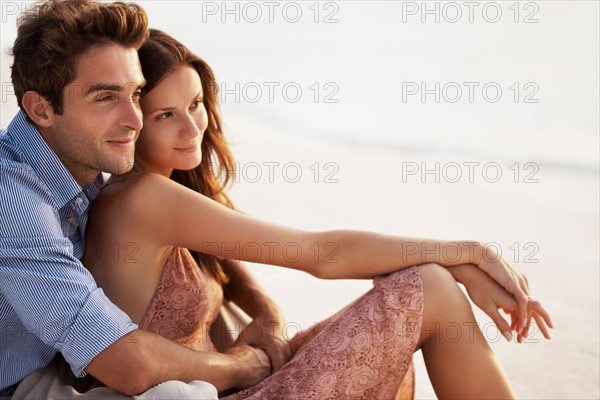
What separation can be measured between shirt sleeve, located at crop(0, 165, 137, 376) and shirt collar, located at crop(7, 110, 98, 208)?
4.3 inches

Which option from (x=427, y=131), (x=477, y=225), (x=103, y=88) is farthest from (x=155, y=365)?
(x=427, y=131)

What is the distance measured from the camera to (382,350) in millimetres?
2098

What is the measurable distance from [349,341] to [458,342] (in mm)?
265

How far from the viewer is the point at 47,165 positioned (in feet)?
6.40

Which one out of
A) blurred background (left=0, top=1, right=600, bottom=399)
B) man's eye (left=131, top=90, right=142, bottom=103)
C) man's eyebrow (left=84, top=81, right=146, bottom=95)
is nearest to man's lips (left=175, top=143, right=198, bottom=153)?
man's eye (left=131, top=90, right=142, bottom=103)

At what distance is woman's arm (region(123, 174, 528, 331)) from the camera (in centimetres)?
213

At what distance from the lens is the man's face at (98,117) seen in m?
2.03

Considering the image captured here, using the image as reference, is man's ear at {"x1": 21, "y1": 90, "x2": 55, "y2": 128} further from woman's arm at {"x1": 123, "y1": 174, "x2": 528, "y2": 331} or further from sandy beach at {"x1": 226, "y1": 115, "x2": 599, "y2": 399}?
sandy beach at {"x1": 226, "y1": 115, "x2": 599, "y2": 399}

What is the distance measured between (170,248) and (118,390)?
44 cm

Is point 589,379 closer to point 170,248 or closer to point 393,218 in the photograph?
point 170,248

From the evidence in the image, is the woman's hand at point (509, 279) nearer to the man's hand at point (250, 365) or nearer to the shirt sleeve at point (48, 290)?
the man's hand at point (250, 365)

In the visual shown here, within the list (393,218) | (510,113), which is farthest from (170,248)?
(510,113)

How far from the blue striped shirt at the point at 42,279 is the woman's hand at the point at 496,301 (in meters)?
0.88

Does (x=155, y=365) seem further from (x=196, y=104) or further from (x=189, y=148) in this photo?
(x=196, y=104)
